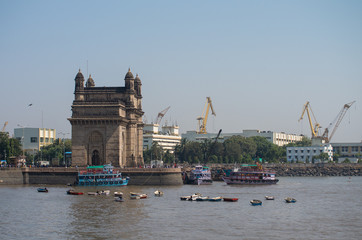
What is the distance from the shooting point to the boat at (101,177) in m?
122

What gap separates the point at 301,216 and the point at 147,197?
29.2 m

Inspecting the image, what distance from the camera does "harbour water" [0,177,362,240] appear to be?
63.4 meters

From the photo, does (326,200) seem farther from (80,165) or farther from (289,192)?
(80,165)

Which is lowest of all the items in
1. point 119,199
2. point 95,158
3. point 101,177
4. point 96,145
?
point 119,199

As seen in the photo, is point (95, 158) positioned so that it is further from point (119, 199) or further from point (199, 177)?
point (119, 199)

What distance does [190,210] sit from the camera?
81500 mm

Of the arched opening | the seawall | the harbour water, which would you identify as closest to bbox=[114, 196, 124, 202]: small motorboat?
the harbour water

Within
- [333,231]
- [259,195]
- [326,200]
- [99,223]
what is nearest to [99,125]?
[259,195]

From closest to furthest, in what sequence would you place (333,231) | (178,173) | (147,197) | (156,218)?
1. (333,231)
2. (156,218)
3. (147,197)
4. (178,173)

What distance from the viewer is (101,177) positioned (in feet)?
400

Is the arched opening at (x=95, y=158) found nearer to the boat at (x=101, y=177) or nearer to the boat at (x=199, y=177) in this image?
the boat at (x=101, y=177)

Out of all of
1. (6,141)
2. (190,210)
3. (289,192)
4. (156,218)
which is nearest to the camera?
(156,218)

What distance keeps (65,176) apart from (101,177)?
27.8ft

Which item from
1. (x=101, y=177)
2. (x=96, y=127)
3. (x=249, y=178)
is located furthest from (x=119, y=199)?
(x=249, y=178)
